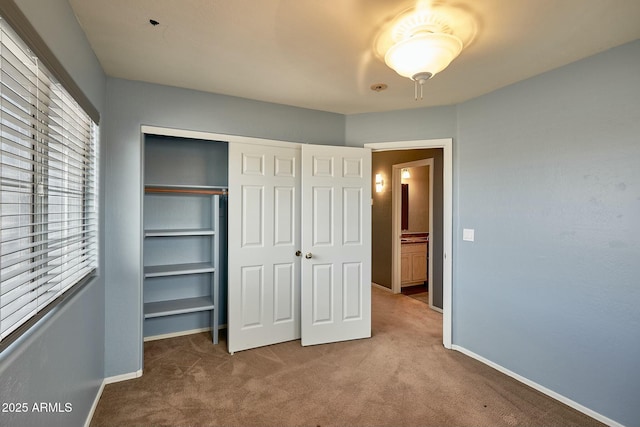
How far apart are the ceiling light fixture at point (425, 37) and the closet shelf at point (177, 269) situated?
102 inches

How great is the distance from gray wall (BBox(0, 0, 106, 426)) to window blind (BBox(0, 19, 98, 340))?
11cm

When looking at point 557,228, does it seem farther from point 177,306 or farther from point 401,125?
point 177,306

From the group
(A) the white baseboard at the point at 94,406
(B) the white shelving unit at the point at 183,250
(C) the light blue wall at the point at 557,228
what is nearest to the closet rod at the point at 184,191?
(B) the white shelving unit at the point at 183,250

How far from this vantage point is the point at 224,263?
3.64 metres

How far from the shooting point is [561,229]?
2.34 meters

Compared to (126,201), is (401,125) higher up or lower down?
higher up

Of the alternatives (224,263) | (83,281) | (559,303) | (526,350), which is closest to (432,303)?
(526,350)

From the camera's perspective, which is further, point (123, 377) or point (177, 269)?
point (177, 269)

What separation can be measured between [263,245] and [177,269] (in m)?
0.91

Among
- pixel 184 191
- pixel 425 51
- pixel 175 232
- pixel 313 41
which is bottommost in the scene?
pixel 175 232

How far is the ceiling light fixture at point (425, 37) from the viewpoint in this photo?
67.7 inches

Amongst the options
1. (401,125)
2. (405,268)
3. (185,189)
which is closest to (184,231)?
(185,189)

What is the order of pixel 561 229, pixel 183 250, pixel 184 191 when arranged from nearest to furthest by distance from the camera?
pixel 561 229, pixel 184 191, pixel 183 250

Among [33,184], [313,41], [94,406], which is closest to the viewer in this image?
[33,184]
